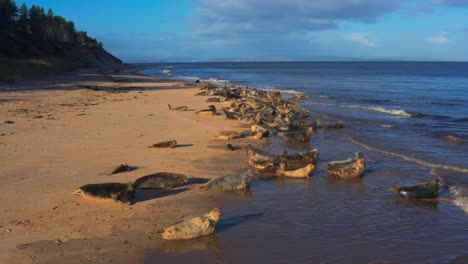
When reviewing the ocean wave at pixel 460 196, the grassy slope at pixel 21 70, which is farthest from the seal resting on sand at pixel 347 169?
the grassy slope at pixel 21 70

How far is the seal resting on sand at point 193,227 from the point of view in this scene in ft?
20.1

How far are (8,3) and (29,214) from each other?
205ft

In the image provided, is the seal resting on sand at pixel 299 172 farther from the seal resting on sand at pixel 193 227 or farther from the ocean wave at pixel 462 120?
the ocean wave at pixel 462 120

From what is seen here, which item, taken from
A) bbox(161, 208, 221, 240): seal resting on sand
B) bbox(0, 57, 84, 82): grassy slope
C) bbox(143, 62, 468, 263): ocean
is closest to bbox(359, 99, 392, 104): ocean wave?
bbox(143, 62, 468, 263): ocean

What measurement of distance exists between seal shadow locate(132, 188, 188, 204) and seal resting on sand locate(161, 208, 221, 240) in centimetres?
180

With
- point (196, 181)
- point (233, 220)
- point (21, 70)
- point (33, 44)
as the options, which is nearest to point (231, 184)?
point (196, 181)

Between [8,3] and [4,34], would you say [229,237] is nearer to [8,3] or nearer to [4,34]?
[4,34]

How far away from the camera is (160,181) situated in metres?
8.62

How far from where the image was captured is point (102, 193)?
7.62 meters

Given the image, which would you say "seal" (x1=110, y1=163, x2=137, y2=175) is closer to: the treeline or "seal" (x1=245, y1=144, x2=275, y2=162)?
"seal" (x1=245, y1=144, x2=275, y2=162)

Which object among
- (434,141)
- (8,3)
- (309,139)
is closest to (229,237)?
(309,139)

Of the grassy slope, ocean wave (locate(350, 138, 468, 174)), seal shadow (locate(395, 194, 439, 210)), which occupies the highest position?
the grassy slope

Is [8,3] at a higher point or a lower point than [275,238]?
higher

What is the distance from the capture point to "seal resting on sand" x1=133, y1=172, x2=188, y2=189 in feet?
27.8
